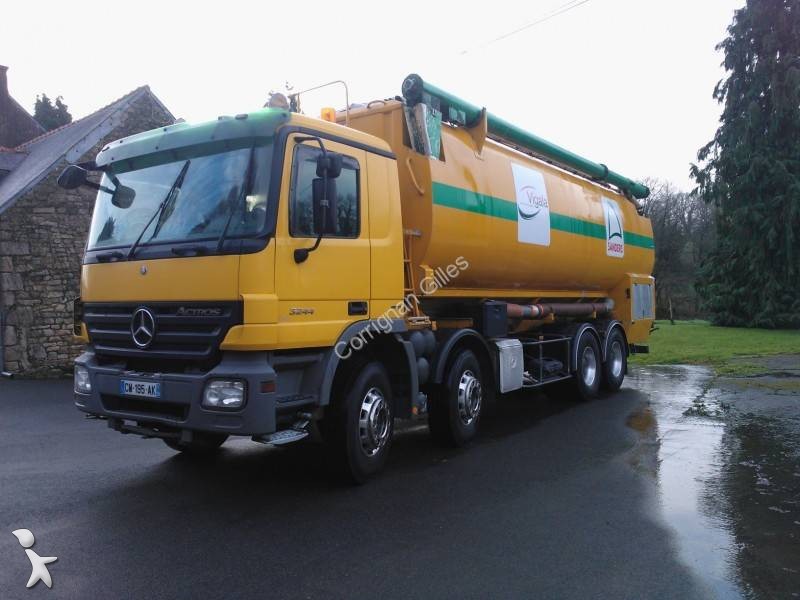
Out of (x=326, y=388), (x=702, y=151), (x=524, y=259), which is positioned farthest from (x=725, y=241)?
(x=326, y=388)

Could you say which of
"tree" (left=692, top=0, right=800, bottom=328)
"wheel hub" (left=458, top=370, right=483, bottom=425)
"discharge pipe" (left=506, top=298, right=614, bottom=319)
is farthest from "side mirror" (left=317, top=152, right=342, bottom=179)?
"tree" (left=692, top=0, right=800, bottom=328)

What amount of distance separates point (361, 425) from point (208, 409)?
143 centimetres

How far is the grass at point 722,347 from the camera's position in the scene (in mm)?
16234

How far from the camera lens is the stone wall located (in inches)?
535

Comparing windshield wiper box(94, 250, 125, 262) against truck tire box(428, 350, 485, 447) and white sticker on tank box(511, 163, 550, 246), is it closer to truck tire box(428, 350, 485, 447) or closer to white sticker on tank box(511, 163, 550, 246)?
truck tire box(428, 350, 485, 447)

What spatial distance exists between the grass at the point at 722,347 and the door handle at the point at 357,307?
36.6 ft

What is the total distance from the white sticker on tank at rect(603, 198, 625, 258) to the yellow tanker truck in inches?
140

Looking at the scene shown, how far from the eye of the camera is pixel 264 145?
4.98m

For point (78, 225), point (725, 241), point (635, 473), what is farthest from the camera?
point (725, 241)

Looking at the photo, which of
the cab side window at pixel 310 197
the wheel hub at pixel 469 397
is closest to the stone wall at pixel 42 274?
the wheel hub at pixel 469 397

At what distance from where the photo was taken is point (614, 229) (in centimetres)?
1133

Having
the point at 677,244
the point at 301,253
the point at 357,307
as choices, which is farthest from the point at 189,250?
the point at 677,244

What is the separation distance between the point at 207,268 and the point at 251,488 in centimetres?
207

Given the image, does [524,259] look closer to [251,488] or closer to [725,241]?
[251,488]
